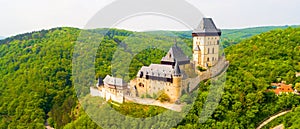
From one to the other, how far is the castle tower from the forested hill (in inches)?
61.4

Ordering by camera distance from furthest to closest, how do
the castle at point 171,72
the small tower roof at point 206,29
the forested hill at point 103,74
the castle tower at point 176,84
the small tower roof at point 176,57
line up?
the small tower roof at point 206,29
the small tower roof at point 176,57
the forested hill at point 103,74
the castle at point 171,72
the castle tower at point 176,84

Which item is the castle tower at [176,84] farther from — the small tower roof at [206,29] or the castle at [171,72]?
the small tower roof at [206,29]

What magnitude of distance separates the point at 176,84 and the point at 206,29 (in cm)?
641

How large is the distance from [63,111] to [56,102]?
192 inches

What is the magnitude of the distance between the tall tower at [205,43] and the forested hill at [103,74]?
7.27 ft

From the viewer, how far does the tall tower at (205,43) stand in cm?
2672

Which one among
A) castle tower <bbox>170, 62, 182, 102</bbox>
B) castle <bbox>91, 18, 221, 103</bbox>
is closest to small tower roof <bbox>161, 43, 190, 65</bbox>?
castle <bbox>91, 18, 221, 103</bbox>

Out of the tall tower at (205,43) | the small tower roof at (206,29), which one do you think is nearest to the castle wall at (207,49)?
the tall tower at (205,43)

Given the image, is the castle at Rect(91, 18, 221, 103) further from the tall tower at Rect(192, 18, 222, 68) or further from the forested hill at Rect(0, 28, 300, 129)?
the forested hill at Rect(0, 28, 300, 129)

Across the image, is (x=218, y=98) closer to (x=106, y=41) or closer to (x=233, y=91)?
(x=233, y=91)

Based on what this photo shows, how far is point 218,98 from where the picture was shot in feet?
79.5

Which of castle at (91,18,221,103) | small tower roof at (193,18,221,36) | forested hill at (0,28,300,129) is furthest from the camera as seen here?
small tower roof at (193,18,221,36)

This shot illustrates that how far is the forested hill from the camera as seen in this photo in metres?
24.0

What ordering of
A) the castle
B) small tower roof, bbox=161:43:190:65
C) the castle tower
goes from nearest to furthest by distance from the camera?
the castle tower
the castle
small tower roof, bbox=161:43:190:65
